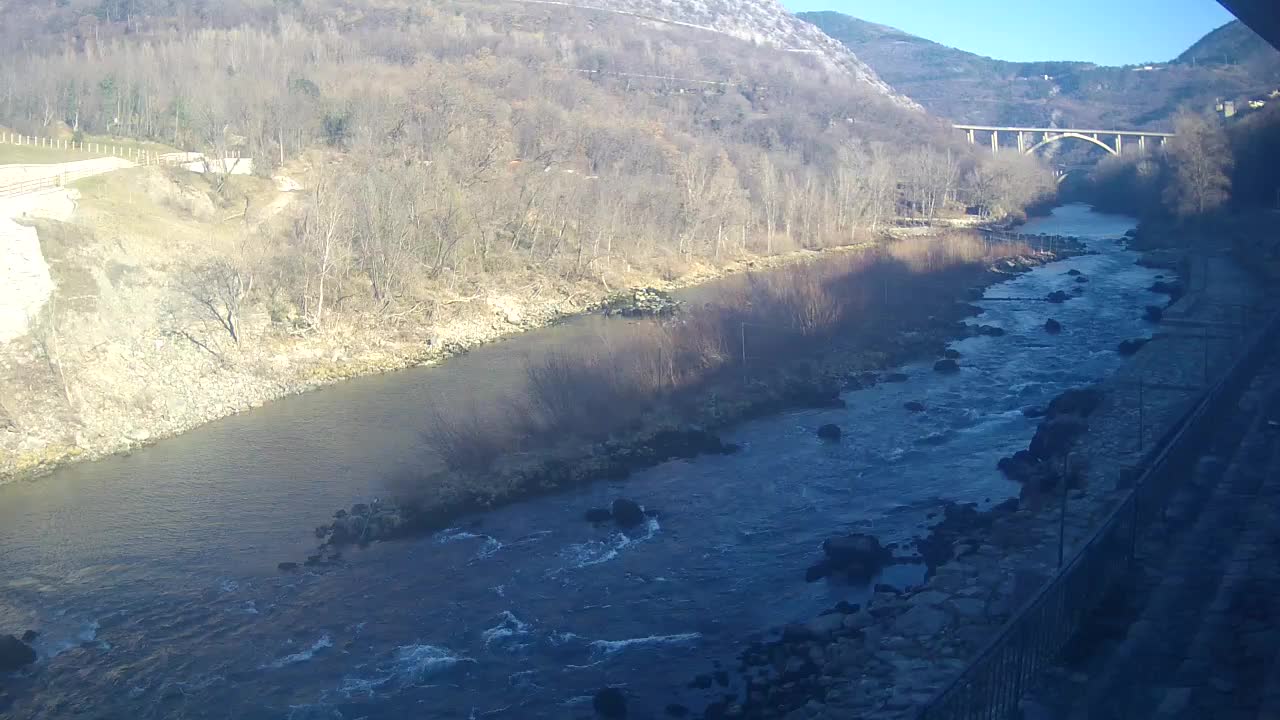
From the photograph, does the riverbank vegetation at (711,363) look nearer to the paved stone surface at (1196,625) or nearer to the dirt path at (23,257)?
the paved stone surface at (1196,625)

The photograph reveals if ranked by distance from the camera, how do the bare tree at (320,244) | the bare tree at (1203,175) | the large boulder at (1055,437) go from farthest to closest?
1. the bare tree at (1203,175)
2. the bare tree at (320,244)
3. the large boulder at (1055,437)

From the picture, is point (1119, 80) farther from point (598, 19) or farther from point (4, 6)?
point (4, 6)

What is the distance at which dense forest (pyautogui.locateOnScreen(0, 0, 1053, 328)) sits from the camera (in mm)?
21797

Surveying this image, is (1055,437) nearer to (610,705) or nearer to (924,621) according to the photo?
(924,621)

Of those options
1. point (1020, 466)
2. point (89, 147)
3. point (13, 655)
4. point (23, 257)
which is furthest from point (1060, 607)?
point (89, 147)

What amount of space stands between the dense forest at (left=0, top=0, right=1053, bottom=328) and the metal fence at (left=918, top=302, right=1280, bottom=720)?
50.1 ft

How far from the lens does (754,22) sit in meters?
72.5

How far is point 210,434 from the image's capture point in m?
14.1

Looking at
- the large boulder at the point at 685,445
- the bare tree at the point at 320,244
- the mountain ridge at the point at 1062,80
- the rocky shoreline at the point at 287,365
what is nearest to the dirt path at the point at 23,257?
the rocky shoreline at the point at 287,365

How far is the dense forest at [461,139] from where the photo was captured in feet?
71.5

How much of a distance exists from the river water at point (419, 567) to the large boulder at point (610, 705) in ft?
0.36

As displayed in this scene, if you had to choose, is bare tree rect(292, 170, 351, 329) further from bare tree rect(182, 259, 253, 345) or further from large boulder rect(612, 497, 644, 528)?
large boulder rect(612, 497, 644, 528)

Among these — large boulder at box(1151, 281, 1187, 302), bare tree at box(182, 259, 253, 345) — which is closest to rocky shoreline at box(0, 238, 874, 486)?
bare tree at box(182, 259, 253, 345)

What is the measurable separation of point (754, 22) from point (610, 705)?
7180 centimetres
